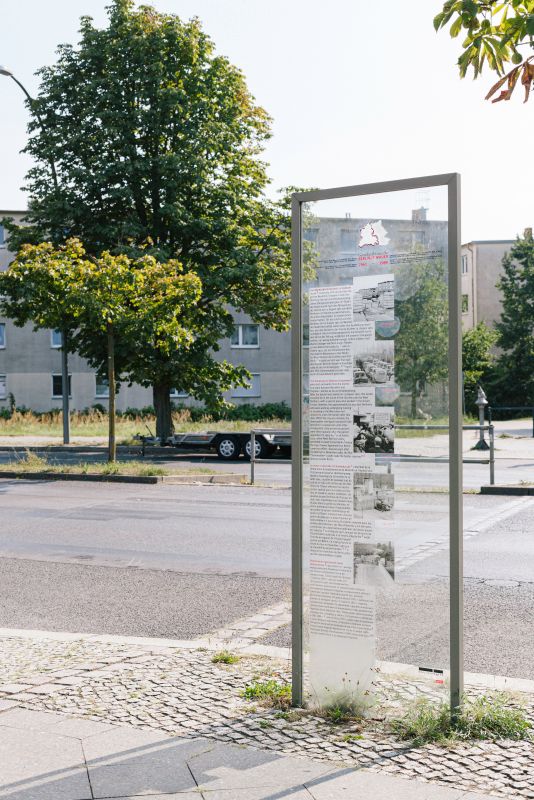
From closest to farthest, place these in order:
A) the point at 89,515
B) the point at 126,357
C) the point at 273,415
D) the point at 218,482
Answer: the point at 89,515, the point at 218,482, the point at 126,357, the point at 273,415

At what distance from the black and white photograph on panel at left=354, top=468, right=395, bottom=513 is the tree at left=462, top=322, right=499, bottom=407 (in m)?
40.6

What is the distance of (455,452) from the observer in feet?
14.5

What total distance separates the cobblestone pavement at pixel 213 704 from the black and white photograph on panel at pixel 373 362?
4.55 feet

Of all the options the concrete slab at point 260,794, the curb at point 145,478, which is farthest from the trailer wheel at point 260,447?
the concrete slab at point 260,794

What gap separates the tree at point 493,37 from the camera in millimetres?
3984

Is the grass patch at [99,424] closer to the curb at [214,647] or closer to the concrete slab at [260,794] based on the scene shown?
the curb at [214,647]

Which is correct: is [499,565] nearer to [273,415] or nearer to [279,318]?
[279,318]

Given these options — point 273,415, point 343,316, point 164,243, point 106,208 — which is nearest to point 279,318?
point 164,243

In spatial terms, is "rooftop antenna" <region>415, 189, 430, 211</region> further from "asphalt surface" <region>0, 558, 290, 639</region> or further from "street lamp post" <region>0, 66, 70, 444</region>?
"street lamp post" <region>0, 66, 70, 444</region>

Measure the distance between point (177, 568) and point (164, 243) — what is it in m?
19.5

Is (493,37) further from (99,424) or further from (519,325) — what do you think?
(519,325)

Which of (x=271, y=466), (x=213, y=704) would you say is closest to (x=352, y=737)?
(x=213, y=704)

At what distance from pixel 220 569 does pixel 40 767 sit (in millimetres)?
5491

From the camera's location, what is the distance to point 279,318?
29.1 meters
